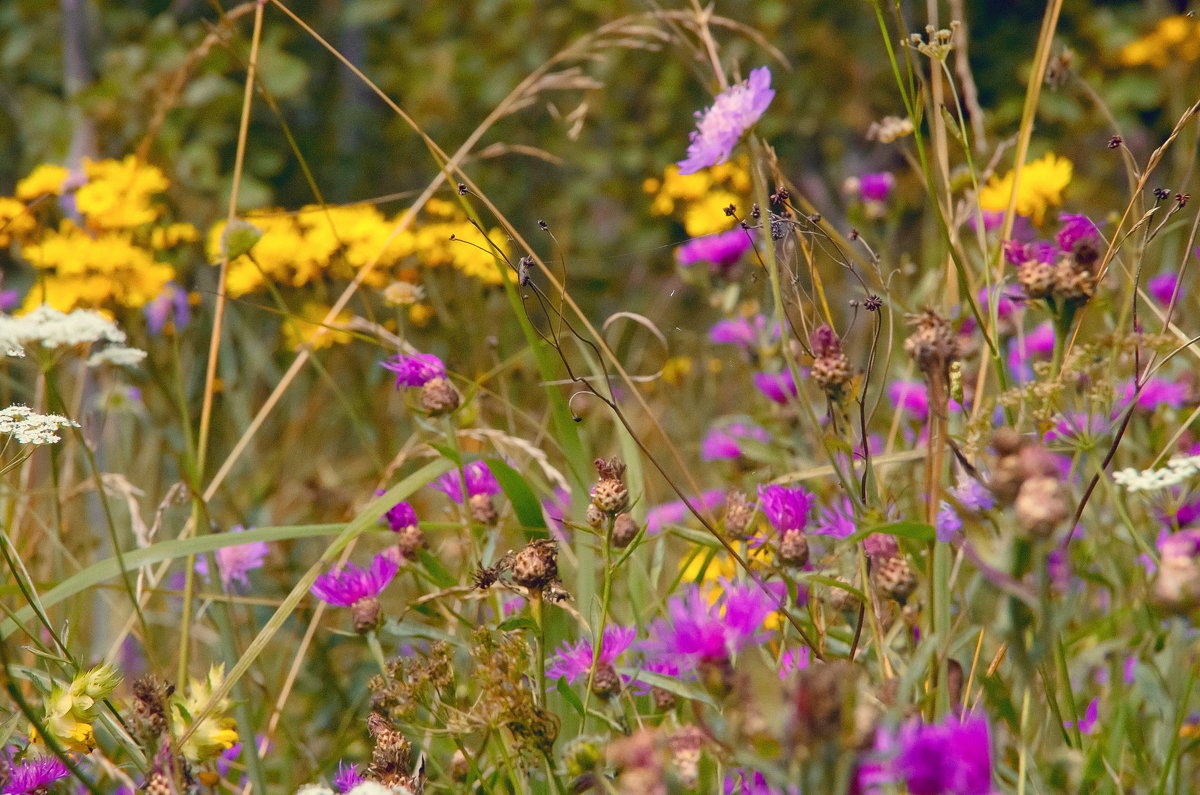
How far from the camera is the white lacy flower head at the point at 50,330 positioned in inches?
22.9

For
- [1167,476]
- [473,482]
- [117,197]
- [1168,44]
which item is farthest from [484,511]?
[1168,44]

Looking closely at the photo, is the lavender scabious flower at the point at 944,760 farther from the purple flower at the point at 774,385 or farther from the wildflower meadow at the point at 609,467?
the purple flower at the point at 774,385

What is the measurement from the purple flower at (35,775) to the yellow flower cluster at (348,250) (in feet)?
2.10

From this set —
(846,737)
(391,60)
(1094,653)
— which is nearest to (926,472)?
(1094,653)

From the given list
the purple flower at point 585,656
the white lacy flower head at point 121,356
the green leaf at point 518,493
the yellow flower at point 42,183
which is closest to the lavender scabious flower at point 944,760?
the purple flower at point 585,656

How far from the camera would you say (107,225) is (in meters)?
1.14

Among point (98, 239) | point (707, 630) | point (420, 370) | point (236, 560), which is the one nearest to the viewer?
point (707, 630)

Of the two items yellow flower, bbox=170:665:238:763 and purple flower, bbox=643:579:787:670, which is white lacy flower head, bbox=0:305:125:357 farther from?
purple flower, bbox=643:579:787:670

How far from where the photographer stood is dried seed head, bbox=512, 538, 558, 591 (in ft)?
1.63

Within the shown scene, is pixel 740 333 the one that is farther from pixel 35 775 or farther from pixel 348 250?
pixel 35 775

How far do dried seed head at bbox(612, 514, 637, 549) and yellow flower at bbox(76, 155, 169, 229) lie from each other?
714 mm

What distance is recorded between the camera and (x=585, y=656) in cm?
55

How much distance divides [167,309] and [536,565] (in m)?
0.97

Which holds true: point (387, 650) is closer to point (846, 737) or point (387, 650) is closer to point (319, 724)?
point (319, 724)
